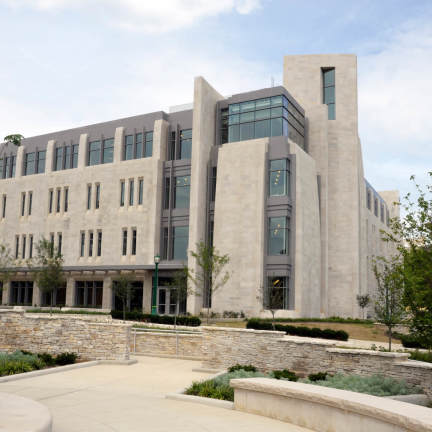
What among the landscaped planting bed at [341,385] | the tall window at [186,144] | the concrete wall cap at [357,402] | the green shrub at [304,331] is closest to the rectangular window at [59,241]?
the tall window at [186,144]

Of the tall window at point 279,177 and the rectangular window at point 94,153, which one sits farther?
the rectangular window at point 94,153

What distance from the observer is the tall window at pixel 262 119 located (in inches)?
1826

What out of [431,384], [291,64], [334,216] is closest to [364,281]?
[334,216]

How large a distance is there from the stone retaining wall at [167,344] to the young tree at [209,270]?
1661 cm

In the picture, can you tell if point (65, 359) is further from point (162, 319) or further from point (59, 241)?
point (59, 241)

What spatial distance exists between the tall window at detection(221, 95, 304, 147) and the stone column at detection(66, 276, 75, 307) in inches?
892

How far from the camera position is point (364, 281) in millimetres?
55469

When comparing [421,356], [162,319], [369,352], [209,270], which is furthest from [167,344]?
[209,270]

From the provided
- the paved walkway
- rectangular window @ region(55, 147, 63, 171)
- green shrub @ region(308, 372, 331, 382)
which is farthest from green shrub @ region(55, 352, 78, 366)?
rectangular window @ region(55, 147, 63, 171)

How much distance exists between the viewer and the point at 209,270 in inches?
1561

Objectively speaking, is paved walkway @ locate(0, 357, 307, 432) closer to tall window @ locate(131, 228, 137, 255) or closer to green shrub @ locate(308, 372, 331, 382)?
green shrub @ locate(308, 372, 331, 382)

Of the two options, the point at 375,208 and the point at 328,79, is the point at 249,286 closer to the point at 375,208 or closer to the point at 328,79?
the point at 328,79

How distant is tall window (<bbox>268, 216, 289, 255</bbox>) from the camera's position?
43938 millimetres

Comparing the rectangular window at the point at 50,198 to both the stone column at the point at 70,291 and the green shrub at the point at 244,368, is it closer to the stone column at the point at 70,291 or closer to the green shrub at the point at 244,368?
the stone column at the point at 70,291
